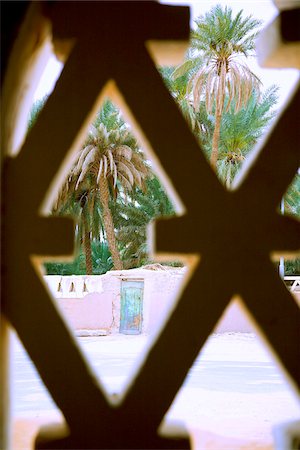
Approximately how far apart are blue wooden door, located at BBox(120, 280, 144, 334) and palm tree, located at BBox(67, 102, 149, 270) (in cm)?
304

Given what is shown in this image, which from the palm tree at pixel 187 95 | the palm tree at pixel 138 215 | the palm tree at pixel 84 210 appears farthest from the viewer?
the palm tree at pixel 138 215

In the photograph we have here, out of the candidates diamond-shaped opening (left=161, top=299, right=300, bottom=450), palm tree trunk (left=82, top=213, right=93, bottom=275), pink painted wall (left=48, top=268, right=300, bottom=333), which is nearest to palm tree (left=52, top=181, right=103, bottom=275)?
palm tree trunk (left=82, top=213, right=93, bottom=275)

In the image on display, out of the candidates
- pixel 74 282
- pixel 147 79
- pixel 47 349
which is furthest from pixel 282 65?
pixel 74 282

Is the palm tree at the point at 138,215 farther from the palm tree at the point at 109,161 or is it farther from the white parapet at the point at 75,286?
the white parapet at the point at 75,286

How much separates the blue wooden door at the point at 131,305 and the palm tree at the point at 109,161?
3.04 meters

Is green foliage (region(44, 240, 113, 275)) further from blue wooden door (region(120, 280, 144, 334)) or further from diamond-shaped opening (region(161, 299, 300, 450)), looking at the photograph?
diamond-shaped opening (region(161, 299, 300, 450))

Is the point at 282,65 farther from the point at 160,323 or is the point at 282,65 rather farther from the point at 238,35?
the point at 238,35

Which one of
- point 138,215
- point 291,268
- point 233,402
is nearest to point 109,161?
point 138,215

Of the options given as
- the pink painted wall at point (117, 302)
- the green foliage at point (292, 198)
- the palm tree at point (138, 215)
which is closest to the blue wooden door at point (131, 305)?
the pink painted wall at point (117, 302)

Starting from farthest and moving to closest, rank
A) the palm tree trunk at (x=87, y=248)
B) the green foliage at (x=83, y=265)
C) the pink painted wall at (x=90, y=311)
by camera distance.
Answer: the green foliage at (x=83, y=265), the palm tree trunk at (x=87, y=248), the pink painted wall at (x=90, y=311)

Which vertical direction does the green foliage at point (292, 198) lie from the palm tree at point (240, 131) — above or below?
below

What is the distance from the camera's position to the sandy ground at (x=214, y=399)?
19.2ft

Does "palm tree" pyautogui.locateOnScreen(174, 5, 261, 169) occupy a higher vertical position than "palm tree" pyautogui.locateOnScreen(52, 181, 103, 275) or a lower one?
higher

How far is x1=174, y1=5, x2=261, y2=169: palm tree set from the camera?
1809cm
